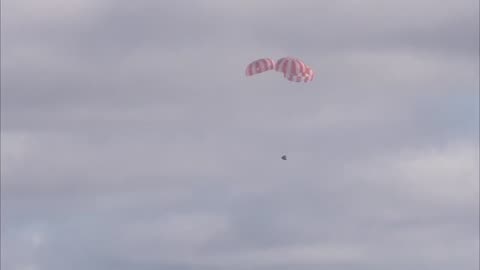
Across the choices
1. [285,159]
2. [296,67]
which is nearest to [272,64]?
[296,67]

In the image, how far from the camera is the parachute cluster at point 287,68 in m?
82.0

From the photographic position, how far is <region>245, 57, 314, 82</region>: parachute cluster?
3228 inches

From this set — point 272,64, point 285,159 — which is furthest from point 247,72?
point 285,159

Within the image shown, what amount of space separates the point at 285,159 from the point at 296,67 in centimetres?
1006

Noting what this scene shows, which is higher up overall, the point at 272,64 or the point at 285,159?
the point at 272,64

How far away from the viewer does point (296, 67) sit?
8394 cm

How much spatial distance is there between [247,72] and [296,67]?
5.01 m

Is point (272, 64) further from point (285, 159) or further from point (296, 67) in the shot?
point (285, 159)

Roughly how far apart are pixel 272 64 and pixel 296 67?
2.51 meters

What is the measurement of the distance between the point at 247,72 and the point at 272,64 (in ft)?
8.62

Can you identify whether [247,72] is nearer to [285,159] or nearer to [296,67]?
[296,67]

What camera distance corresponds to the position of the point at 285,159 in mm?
87562

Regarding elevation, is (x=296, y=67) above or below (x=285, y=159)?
above

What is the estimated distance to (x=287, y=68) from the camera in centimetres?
8331
